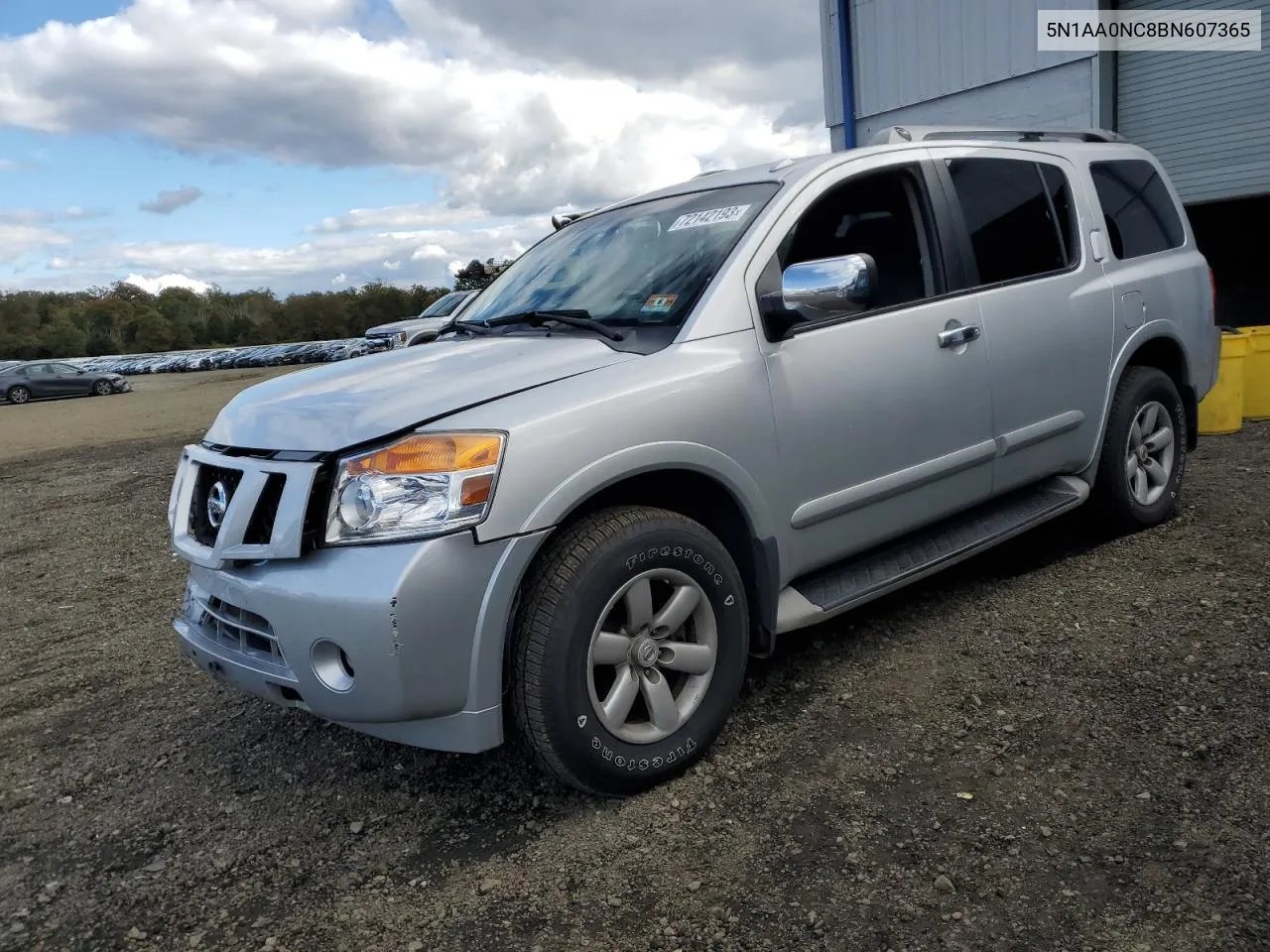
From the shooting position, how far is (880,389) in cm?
324

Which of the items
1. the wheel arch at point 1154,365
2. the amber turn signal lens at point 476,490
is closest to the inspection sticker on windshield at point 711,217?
the amber turn signal lens at point 476,490

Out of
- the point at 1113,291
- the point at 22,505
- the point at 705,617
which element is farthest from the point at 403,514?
the point at 22,505

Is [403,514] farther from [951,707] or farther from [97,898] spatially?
[951,707]

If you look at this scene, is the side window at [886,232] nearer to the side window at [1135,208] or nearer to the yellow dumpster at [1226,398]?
the side window at [1135,208]

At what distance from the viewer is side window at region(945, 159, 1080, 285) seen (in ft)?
12.3

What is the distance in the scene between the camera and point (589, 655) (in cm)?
252

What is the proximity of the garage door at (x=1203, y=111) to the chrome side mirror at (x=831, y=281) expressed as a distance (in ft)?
32.6

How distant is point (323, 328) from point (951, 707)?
231 ft

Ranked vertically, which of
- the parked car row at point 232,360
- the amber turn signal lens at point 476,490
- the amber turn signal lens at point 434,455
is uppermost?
the amber turn signal lens at point 434,455

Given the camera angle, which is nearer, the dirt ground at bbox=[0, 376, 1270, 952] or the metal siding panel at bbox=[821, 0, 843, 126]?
the dirt ground at bbox=[0, 376, 1270, 952]

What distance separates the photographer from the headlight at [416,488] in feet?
7.76

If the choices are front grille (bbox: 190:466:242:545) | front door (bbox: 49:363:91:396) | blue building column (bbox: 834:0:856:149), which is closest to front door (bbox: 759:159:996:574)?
front grille (bbox: 190:466:242:545)

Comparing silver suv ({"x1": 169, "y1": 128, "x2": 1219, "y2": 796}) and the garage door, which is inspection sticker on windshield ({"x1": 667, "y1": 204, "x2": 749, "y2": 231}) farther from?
the garage door

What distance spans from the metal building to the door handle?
30.1 feet
